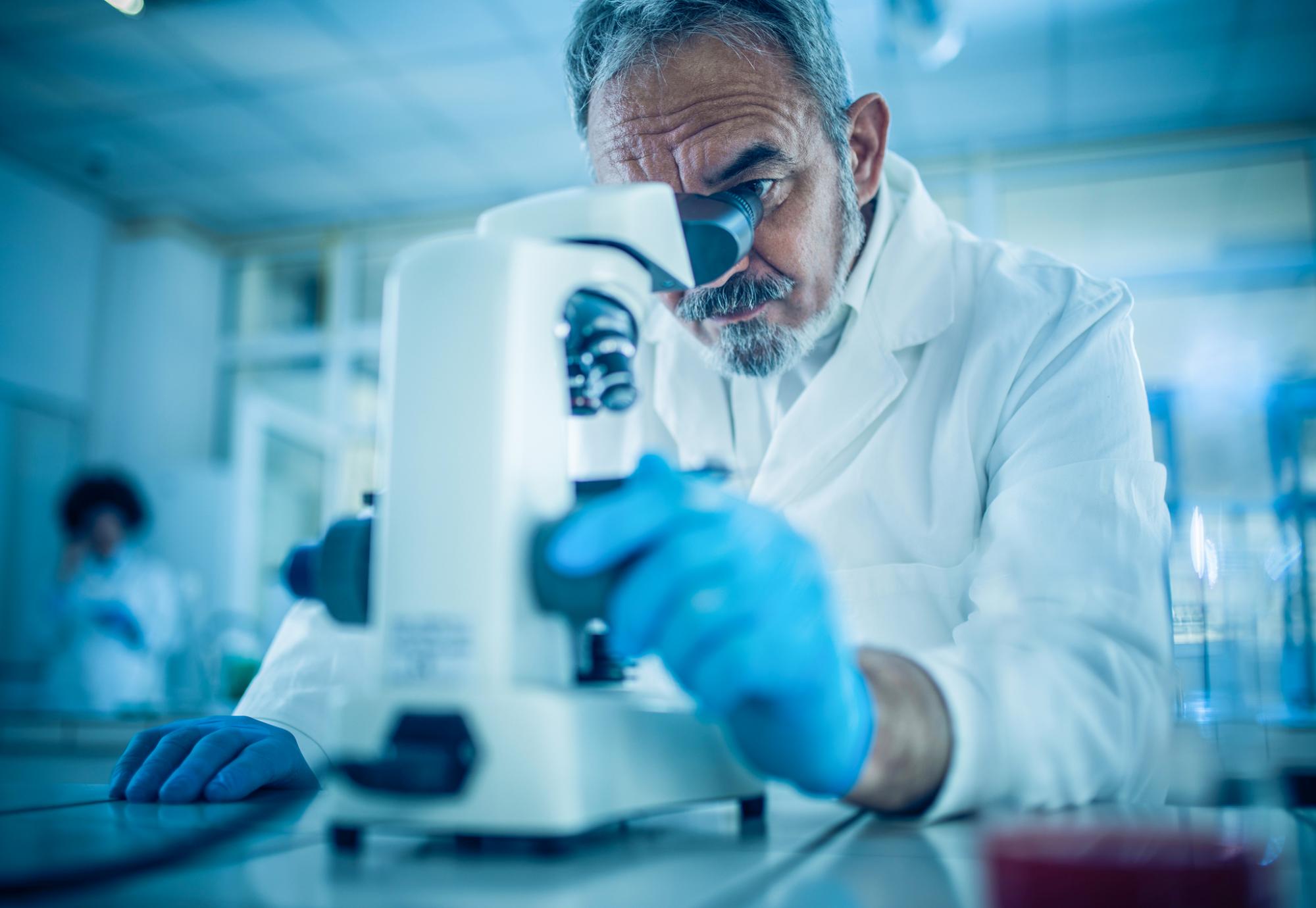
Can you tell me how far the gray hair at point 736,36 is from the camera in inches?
50.6

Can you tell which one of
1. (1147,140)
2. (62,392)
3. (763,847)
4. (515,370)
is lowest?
(763,847)

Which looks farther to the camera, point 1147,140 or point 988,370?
point 1147,140

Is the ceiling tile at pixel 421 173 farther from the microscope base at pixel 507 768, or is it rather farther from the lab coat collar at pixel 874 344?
the microscope base at pixel 507 768

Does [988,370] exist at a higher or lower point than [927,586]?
higher

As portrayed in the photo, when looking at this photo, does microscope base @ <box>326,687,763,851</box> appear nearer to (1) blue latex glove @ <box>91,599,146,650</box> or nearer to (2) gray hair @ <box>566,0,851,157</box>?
(2) gray hair @ <box>566,0,851,157</box>

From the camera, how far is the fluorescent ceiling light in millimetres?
3877

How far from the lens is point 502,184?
557 cm

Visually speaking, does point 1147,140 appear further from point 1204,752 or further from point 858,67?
point 1204,752

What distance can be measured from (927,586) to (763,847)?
2.16ft

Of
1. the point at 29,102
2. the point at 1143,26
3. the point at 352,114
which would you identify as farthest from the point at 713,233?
the point at 29,102

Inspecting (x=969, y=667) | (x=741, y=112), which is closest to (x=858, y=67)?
(x=741, y=112)

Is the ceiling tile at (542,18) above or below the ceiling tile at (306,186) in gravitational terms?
above

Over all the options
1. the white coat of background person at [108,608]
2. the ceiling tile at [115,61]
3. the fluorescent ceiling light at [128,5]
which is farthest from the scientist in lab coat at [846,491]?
the white coat of background person at [108,608]

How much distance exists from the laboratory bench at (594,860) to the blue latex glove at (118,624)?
4.02m
